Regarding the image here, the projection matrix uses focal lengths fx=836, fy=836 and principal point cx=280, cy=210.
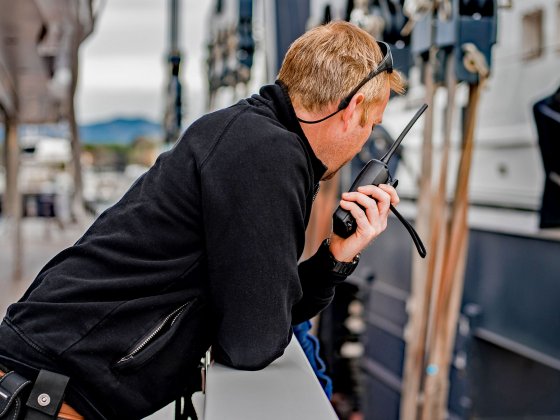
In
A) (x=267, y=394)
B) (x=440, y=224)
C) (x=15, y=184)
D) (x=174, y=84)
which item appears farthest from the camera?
(x=174, y=84)

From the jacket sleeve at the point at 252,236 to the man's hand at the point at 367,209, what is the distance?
12cm

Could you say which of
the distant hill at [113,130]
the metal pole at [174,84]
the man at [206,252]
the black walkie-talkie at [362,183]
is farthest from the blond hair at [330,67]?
the distant hill at [113,130]

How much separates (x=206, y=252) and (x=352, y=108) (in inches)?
12.2

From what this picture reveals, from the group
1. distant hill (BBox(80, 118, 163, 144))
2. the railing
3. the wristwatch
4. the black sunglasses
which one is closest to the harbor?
the railing

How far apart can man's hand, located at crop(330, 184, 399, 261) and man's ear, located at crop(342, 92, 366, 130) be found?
11cm

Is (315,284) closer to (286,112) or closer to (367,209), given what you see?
(367,209)

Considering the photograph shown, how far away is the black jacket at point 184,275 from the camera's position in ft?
3.89

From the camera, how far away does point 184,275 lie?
4.07ft

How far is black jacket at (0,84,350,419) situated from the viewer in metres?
1.18

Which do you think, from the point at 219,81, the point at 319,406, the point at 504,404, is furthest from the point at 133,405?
the point at 219,81

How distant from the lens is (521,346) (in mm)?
4094

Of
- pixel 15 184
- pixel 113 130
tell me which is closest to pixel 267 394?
pixel 15 184

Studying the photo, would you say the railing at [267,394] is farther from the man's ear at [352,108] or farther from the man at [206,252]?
the man's ear at [352,108]

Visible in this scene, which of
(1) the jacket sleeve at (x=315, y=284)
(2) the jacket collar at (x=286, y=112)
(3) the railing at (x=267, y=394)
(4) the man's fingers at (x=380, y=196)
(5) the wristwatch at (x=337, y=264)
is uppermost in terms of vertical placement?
→ (2) the jacket collar at (x=286, y=112)
